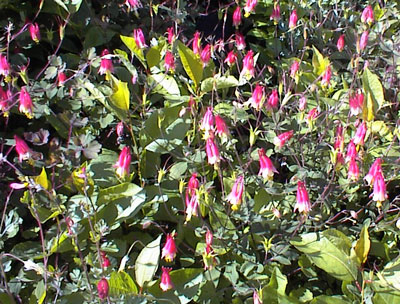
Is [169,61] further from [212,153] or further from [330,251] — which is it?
[330,251]

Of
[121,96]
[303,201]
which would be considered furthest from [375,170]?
[121,96]

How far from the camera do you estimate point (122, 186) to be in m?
1.44

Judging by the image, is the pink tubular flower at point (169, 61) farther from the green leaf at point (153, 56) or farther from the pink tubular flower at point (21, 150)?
the pink tubular flower at point (21, 150)

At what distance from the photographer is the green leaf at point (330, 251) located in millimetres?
1435

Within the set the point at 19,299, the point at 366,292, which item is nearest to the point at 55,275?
the point at 19,299

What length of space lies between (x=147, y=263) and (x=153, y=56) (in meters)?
0.68

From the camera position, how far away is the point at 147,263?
1368 mm

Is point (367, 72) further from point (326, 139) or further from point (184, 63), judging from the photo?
point (184, 63)

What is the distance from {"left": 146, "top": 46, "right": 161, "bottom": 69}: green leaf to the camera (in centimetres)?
176

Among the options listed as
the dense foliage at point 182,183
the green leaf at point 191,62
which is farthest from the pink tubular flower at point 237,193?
the green leaf at point 191,62

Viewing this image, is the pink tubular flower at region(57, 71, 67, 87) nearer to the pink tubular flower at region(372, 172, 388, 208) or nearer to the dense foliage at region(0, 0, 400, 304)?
the dense foliage at region(0, 0, 400, 304)

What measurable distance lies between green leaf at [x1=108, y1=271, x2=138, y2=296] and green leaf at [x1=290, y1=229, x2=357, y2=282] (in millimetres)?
409

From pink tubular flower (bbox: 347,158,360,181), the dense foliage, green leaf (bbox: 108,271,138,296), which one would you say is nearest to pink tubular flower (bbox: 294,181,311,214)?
the dense foliage

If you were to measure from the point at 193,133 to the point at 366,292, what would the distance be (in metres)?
0.63
